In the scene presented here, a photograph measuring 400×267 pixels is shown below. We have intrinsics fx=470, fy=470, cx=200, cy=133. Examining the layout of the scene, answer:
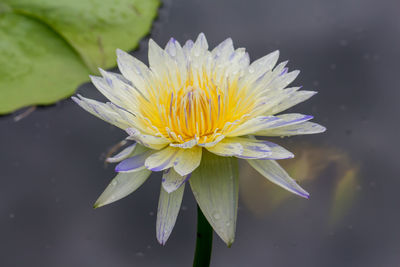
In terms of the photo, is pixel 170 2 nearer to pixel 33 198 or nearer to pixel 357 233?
pixel 33 198

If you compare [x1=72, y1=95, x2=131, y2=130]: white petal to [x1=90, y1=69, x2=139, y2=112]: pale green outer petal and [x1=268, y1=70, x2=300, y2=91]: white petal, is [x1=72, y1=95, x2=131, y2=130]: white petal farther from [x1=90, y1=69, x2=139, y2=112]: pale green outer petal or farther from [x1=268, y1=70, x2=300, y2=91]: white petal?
[x1=268, y1=70, x2=300, y2=91]: white petal

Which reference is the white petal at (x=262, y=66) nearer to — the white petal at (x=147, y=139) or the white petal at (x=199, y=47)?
the white petal at (x=199, y=47)

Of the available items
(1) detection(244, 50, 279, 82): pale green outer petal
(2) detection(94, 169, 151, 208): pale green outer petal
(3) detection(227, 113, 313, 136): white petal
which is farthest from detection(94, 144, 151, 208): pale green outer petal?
(1) detection(244, 50, 279, 82): pale green outer petal

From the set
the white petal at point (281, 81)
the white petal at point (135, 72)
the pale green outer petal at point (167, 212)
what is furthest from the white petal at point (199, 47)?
the pale green outer petal at point (167, 212)

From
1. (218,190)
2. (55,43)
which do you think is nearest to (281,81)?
(218,190)

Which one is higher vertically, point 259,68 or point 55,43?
point 55,43

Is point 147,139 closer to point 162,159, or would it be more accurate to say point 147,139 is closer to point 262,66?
point 162,159

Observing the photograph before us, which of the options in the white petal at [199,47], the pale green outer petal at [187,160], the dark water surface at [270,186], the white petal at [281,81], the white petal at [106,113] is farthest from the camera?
the dark water surface at [270,186]
